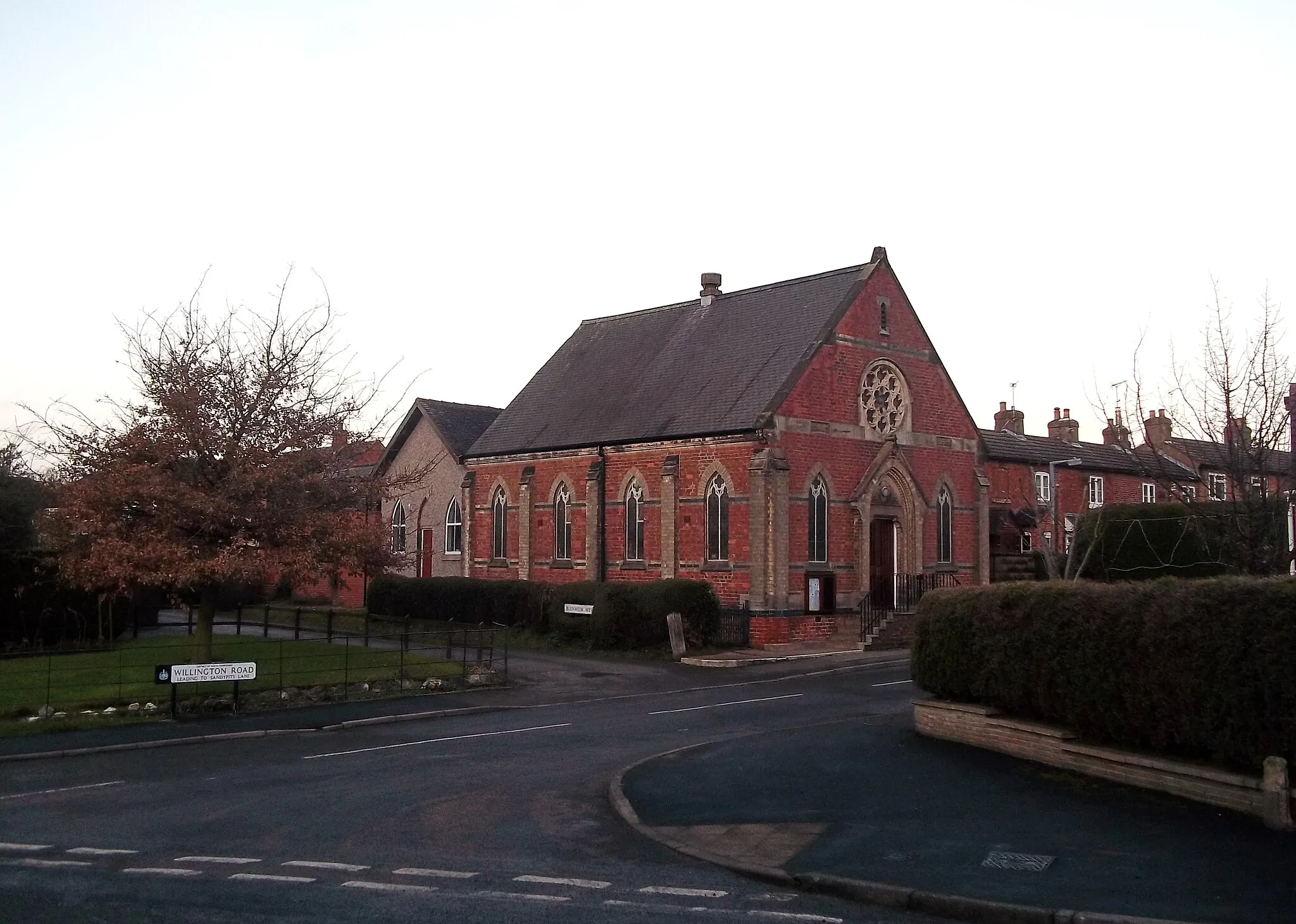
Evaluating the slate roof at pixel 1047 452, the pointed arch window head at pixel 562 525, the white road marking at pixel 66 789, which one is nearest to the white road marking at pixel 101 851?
the white road marking at pixel 66 789

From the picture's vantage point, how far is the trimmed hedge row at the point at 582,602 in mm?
30688

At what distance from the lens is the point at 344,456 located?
2517 cm

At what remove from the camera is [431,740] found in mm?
18328

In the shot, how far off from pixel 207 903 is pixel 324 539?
14.6 m

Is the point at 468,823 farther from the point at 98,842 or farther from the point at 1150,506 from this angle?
the point at 1150,506

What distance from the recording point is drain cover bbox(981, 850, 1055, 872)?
9773 mm

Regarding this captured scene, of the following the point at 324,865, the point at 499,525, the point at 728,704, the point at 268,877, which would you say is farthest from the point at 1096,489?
the point at 268,877

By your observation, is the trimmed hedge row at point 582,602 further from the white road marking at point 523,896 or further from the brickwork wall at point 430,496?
the white road marking at point 523,896

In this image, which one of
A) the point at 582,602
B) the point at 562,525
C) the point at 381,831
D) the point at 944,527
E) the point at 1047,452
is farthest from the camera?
the point at 1047,452

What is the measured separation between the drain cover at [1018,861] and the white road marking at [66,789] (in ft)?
34.8

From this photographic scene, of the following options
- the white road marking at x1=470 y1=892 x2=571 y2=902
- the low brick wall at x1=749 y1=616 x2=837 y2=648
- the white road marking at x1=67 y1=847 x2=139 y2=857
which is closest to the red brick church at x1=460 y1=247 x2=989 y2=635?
the low brick wall at x1=749 y1=616 x2=837 y2=648

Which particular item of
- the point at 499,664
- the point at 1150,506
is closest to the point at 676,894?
the point at 499,664

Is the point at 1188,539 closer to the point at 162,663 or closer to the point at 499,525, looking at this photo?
the point at 499,525

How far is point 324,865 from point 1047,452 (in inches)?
1773
